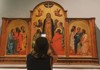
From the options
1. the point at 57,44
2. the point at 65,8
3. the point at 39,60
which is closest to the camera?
the point at 39,60

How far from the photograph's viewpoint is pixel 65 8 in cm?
473

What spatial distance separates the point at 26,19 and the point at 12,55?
33.8 inches

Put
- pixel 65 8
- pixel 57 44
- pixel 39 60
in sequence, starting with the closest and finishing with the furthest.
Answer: pixel 39 60 < pixel 57 44 < pixel 65 8

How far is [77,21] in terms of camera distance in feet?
14.4

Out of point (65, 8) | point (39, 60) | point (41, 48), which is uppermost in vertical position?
point (65, 8)

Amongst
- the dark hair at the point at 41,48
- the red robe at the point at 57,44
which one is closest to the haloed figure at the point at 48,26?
the red robe at the point at 57,44

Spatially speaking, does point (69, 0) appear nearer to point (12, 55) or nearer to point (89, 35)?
point (89, 35)

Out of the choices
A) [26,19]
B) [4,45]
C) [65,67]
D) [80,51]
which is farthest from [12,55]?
[80,51]

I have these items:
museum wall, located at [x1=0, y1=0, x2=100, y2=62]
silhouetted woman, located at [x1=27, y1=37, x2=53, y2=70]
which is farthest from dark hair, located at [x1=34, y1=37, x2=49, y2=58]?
museum wall, located at [x1=0, y1=0, x2=100, y2=62]

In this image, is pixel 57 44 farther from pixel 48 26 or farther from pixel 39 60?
pixel 39 60

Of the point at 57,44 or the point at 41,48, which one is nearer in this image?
the point at 41,48

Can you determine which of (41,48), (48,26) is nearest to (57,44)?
(48,26)

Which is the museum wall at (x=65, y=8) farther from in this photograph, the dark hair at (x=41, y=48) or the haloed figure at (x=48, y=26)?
the dark hair at (x=41, y=48)

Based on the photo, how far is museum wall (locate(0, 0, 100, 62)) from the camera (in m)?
4.68
